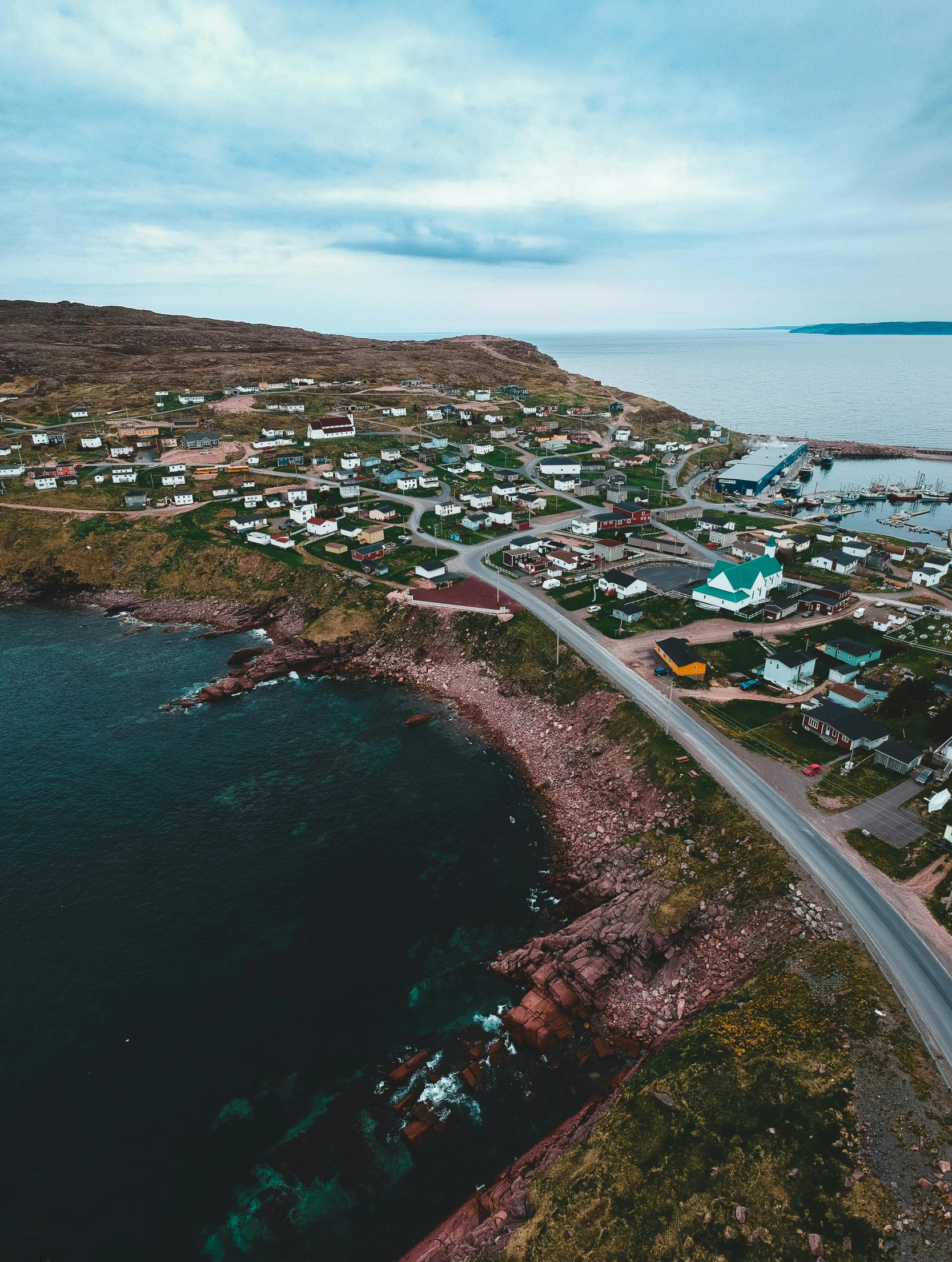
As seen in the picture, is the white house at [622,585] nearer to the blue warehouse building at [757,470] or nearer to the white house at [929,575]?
the white house at [929,575]

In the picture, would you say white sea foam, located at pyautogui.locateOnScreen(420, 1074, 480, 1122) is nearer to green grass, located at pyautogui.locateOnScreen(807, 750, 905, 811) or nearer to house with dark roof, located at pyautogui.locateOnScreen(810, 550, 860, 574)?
green grass, located at pyautogui.locateOnScreen(807, 750, 905, 811)

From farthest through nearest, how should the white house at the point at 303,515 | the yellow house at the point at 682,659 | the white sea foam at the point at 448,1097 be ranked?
the white house at the point at 303,515
the yellow house at the point at 682,659
the white sea foam at the point at 448,1097

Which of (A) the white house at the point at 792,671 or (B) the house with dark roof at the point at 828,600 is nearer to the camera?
(A) the white house at the point at 792,671

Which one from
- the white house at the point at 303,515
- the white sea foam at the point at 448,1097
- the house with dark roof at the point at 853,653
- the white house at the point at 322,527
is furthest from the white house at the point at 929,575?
the white house at the point at 303,515

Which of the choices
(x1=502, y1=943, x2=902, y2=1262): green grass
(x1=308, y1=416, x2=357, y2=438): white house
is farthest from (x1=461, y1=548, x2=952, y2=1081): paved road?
(x1=308, y1=416, x2=357, y2=438): white house

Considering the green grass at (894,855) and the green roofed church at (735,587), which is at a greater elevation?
the green roofed church at (735,587)

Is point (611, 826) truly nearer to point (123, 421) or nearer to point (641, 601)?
point (641, 601)

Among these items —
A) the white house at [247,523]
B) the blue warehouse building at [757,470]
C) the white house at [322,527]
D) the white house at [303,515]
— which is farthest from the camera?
the blue warehouse building at [757,470]

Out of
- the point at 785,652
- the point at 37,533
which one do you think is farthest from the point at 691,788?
the point at 37,533
